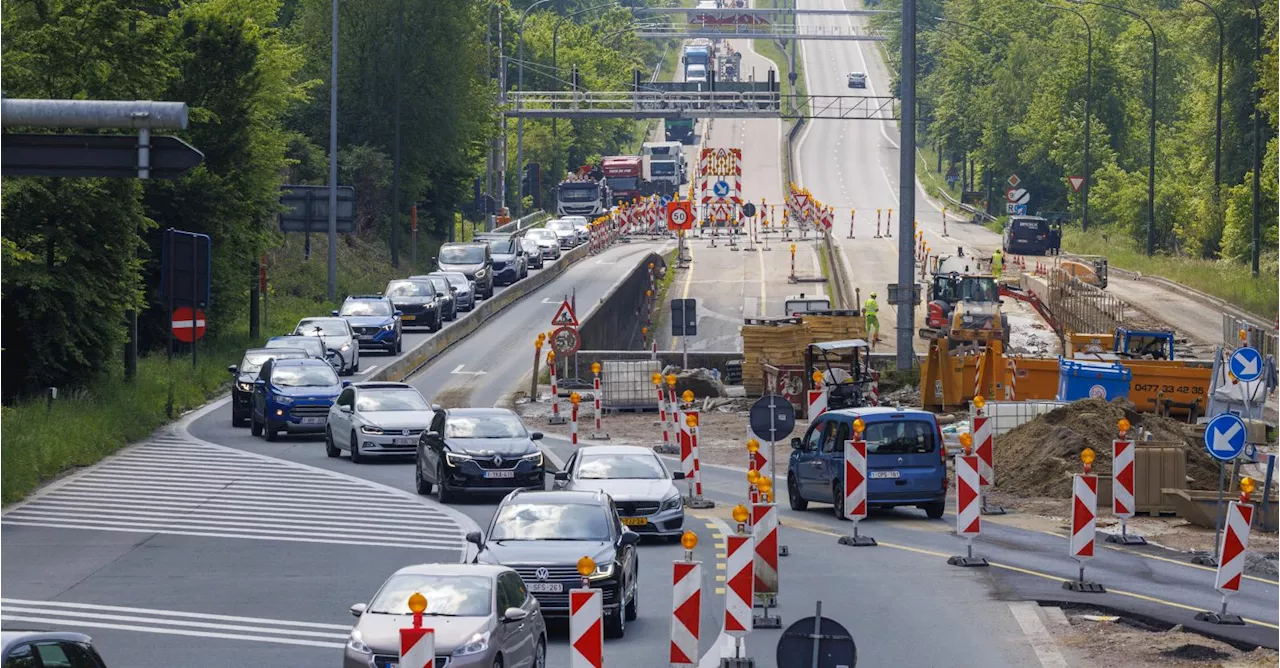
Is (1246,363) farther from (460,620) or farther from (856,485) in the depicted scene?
(460,620)

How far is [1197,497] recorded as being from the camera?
91.1 ft

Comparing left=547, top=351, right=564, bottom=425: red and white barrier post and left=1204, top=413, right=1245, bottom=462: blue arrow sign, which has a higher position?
left=1204, top=413, right=1245, bottom=462: blue arrow sign

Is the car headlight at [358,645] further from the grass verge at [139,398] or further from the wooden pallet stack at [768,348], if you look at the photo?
the wooden pallet stack at [768,348]

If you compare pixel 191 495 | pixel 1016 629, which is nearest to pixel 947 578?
pixel 1016 629

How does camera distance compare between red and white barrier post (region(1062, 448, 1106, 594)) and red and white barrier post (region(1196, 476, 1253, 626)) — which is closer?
red and white barrier post (region(1196, 476, 1253, 626))

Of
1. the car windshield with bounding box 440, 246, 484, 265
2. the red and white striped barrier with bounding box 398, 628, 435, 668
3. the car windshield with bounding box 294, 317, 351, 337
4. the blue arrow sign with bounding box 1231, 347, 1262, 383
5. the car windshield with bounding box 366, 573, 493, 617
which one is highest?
the blue arrow sign with bounding box 1231, 347, 1262, 383

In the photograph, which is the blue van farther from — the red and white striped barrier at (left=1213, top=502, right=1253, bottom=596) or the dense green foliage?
the dense green foliage

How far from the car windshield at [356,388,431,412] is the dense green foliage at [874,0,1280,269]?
39202mm

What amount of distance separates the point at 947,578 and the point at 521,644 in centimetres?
810

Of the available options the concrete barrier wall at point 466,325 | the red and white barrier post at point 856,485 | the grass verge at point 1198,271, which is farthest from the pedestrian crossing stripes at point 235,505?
the grass verge at point 1198,271

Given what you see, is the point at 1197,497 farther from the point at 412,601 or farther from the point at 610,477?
the point at 412,601

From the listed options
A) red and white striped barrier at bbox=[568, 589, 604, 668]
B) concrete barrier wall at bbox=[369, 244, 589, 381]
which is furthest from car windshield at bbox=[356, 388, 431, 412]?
red and white striped barrier at bbox=[568, 589, 604, 668]

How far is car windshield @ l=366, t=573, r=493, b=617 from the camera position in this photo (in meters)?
Result: 15.1

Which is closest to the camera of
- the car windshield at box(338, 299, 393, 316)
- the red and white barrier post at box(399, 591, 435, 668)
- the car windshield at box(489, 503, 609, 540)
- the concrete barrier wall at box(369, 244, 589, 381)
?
the red and white barrier post at box(399, 591, 435, 668)
